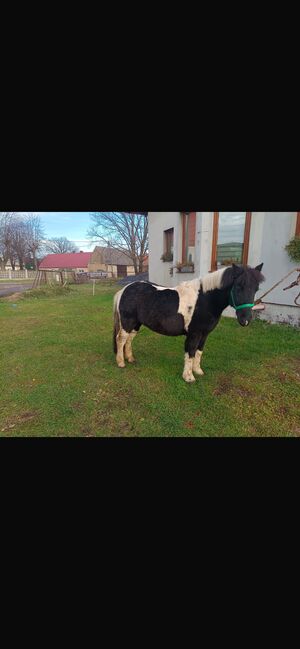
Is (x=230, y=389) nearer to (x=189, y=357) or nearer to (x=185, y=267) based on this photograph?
(x=189, y=357)

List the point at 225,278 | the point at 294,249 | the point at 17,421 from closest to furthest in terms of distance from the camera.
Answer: the point at 17,421
the point at 225,278
the point at 294,249

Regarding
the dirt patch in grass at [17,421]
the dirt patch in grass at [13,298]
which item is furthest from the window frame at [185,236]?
the dirt patch in grass at [13,298]

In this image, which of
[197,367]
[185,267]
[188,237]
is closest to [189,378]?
[197,367]

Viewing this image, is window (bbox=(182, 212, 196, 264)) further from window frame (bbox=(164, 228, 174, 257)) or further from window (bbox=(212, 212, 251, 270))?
window frame (bbox=(164, 228, 174, 257))

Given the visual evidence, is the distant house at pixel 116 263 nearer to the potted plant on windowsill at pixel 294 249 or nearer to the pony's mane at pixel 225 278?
the potted plant on windowsill at pixel 294 249

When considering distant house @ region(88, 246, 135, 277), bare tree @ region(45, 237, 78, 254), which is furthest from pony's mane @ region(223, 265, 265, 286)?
bare tree @ region(45, 237, 78, 254)

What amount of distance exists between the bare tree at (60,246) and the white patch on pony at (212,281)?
47.1 metres

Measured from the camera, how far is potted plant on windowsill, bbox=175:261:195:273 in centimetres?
726

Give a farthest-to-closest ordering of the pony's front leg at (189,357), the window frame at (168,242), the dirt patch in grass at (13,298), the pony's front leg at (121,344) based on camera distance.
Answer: the dirt patch in grass at (13,298) → the window frame at (168,242) → the pony's front leg at (121,344) → the pony's front leg at (189,357)

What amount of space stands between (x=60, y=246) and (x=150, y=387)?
50072mm

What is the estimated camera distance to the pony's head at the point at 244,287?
2711 millimetres

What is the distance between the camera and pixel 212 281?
303 centimetres

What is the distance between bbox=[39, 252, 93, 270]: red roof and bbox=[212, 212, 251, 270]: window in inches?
1401
